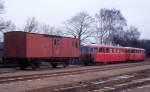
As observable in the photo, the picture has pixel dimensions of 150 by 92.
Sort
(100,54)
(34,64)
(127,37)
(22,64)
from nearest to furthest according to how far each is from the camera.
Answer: (34,64), (22,64), (100,54), (127,37)

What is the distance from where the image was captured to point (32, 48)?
32281mm

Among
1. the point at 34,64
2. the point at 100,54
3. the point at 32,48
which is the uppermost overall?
the point at 32,48

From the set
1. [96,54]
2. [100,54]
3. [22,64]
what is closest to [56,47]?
[22,64]

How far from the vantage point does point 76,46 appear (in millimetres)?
39188

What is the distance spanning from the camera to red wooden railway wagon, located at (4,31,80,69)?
31.8 m

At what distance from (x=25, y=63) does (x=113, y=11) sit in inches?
2602

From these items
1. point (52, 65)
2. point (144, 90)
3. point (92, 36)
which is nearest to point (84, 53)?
point (52, 65)

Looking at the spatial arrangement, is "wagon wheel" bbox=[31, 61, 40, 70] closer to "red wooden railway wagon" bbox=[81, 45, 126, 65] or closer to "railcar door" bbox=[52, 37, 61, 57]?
"railcar door" bbox=[52, 37, 61, 57]

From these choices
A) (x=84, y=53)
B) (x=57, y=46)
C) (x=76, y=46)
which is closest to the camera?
(x=57, y=46)

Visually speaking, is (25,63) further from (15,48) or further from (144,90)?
(144,90)

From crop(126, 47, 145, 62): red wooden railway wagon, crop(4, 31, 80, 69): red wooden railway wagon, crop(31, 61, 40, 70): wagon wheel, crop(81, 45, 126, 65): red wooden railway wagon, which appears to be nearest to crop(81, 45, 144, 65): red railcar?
crop(81, 45, 126, 65): red wooden railway wagon

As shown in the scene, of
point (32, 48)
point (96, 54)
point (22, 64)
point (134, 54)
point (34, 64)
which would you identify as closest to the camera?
point (32, 48)

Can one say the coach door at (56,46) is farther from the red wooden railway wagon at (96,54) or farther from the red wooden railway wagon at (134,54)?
the red wooden railway wagon at (134,54)

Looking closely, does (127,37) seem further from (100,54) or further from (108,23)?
(100,54)
